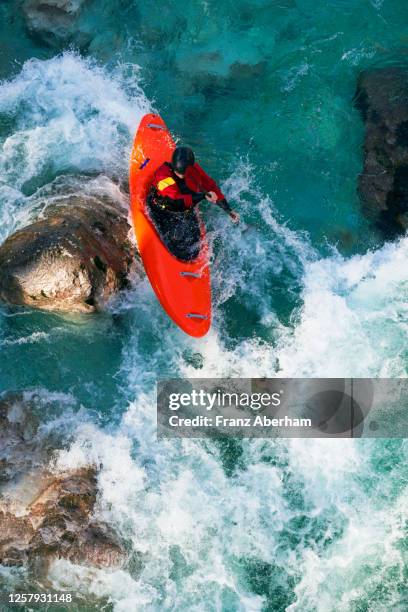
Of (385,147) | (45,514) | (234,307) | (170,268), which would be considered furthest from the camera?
(385,147)

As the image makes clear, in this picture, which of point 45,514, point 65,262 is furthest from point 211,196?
point 45,514

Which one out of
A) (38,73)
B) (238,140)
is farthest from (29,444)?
(38,73)

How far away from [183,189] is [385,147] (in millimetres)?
3036

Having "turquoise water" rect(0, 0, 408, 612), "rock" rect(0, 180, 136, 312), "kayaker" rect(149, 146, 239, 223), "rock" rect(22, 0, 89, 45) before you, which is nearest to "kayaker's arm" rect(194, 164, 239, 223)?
"kayaker" rect(149, 146, 239, 223)

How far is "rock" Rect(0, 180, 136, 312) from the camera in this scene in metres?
6.69

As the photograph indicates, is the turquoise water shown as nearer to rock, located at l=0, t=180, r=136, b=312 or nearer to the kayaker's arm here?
rock, located at l=0, t=180, r=136, b=312

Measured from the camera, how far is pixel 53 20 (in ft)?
31.0

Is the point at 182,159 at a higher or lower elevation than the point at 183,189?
higher

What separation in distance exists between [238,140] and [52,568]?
5.92 meters

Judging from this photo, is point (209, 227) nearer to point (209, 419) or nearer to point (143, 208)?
point (143, 208)

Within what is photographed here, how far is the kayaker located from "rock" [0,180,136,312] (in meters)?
0.76

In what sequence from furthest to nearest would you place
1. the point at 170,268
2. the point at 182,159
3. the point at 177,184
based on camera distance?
the point at 170,268 < the point at 177,184 < the point at 182,159

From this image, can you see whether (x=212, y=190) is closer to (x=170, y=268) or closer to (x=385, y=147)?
(x=170, y=268)

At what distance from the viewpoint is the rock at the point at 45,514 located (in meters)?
6.07
